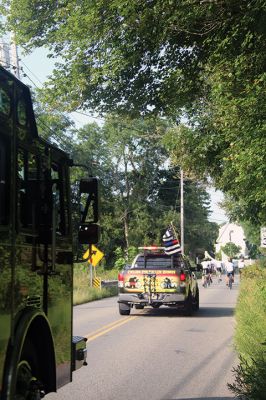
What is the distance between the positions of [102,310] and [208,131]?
24.1ft

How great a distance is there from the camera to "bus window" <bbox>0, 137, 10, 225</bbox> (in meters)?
3.92

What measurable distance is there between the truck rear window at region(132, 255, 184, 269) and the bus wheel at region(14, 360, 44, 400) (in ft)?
41.6

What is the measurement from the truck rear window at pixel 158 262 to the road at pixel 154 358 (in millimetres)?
1509

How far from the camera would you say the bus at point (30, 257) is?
3.91m

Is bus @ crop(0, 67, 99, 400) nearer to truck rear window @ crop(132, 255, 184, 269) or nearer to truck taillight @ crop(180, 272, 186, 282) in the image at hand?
truck taillight @ crop(180, 272, 186, 282)

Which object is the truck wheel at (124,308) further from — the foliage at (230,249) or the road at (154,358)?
the foliage at (230,249)

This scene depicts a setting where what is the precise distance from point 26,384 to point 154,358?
18.2 feet

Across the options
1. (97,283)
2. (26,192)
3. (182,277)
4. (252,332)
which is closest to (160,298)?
(182,277)

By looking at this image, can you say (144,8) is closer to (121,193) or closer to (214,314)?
(214,314)

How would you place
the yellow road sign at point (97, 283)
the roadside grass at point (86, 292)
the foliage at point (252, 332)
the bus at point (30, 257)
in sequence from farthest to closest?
the yellow road sign at point (97, 283), the roadside grass at point (86, 292), the foliage at point (252, 332), the bus at point (30, 257)

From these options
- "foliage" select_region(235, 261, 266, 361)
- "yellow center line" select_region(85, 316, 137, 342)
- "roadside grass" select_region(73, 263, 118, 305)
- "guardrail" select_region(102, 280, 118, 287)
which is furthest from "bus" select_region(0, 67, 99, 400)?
"guardrail" select_region(102, 280, 118, 287)

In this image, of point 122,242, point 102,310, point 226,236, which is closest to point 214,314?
point 102,310

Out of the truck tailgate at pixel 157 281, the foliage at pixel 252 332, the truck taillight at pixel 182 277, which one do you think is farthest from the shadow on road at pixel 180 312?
the foliage at pixel 252 332

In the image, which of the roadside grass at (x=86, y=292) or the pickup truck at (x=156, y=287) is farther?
the roadside grass at (x=86, y=292)
